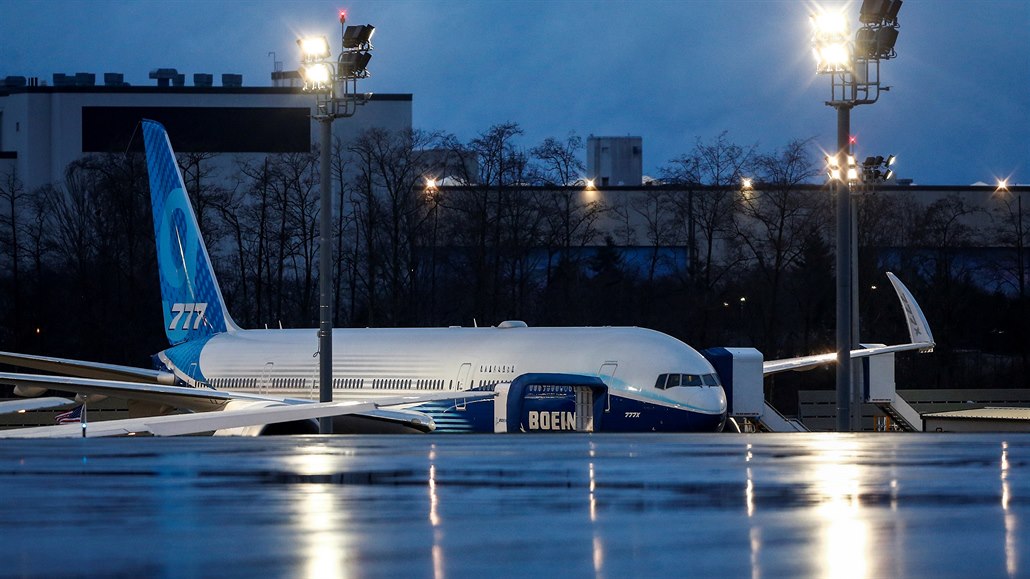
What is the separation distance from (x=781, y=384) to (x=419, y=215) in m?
18.8

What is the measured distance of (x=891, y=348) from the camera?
41844 millimetres

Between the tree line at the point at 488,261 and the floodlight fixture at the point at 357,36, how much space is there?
39032 millimetres

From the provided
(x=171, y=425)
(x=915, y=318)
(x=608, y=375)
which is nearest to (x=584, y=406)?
(x=608, y=375)

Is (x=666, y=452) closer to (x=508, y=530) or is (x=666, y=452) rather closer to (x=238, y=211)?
(x=508, y=530)

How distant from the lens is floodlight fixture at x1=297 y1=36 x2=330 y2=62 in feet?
92.0

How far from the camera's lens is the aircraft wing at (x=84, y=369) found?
30.2 meters

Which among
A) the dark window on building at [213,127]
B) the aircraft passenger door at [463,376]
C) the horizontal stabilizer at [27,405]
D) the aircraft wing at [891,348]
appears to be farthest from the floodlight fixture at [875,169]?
the dark window on building at [213,127]

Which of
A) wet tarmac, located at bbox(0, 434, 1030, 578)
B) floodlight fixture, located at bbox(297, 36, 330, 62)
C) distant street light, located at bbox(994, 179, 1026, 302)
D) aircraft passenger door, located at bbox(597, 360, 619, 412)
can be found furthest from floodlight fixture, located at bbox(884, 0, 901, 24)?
distant street light, located at bbox(994, 179, 1026, 302)

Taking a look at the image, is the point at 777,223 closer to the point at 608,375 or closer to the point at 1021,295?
the point at 1021,295

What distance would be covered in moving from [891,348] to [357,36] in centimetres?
2107

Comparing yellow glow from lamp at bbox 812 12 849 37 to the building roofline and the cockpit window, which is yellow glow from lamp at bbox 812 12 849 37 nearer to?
the cockpit window

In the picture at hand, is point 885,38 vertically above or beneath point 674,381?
above

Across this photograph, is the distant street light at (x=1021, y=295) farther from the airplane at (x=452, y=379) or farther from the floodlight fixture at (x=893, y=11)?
the floodlight fixture at (x=893, y=11)

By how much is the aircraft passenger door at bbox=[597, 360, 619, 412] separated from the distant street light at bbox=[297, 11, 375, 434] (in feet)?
16.8
